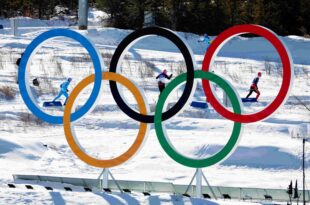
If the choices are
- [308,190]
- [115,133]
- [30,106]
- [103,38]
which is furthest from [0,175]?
[103,38]

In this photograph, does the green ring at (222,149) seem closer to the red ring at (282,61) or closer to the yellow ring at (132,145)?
the red ring at (282,61)

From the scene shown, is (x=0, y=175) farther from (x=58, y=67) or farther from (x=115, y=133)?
(x=58, y=67)

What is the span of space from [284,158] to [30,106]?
590 cm

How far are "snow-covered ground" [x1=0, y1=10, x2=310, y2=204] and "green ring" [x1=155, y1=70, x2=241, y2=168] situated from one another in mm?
528

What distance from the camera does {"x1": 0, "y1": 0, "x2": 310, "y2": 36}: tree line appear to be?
126 ft

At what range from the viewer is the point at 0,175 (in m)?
15.4

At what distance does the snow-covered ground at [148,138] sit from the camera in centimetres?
1602

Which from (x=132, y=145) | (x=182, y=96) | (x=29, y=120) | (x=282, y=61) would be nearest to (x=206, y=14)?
(x=29, y=120)

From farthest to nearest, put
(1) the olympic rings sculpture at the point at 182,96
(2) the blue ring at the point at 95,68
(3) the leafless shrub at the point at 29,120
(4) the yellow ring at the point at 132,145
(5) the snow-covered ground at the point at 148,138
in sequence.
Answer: (3) the leafless shrub at the point at 29,120 → (5) the snow-covered ground at the point at 148,138 → (2) the blue ring at the point at 95,68 → (4) the yellow ring at the point at 132,145 → (1) the olympic rings sculpture at the point at 182,96

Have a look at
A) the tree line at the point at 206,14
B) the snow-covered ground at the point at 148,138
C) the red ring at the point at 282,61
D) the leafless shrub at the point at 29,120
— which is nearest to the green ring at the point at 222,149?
A: the red ring at the point at 282,61

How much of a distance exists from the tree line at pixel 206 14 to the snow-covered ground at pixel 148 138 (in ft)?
28.5

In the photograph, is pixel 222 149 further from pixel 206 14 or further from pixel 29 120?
pixel 206 14

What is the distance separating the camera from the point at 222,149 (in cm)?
1349

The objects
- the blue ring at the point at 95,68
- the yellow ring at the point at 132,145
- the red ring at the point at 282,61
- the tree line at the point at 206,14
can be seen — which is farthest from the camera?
the tree line at the point at 206,14
